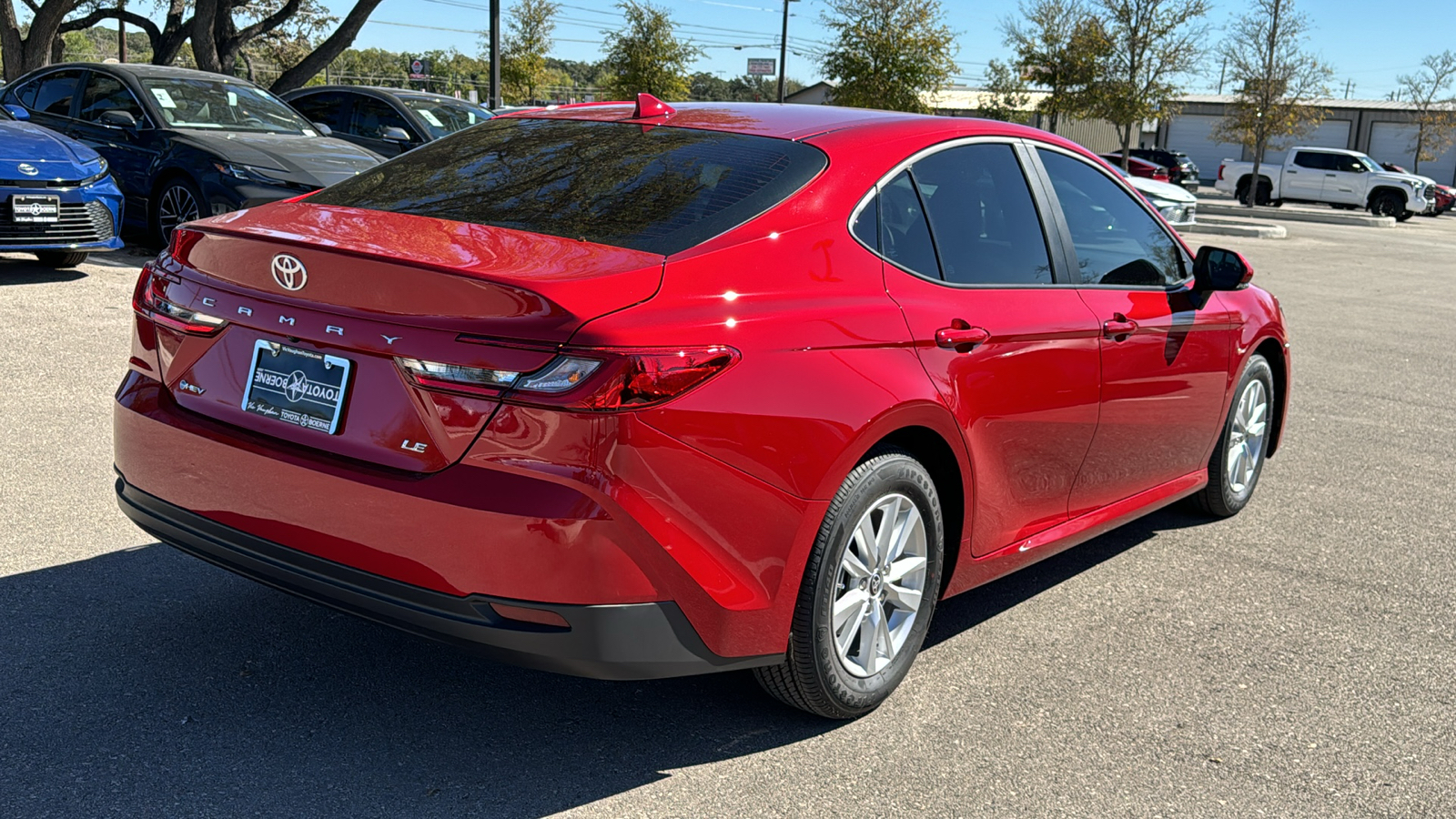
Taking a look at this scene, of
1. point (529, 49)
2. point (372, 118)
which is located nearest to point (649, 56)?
point (529, 49)

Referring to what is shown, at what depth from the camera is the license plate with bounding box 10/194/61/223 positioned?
28.2 ft

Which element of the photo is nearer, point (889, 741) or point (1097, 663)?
point (889, 741)

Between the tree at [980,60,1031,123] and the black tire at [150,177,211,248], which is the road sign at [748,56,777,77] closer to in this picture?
the tree at [980,60,1031,123]

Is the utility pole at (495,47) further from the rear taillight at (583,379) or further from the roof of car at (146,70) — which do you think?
the rear taillight at (583,379)

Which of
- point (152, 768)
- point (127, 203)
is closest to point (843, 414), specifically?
point (152, 768)

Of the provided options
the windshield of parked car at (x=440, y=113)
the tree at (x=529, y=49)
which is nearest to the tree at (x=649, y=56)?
the tree at (x=529, y=49)

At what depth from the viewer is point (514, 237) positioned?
3006mm

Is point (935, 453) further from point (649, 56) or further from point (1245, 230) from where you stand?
point (649, 56)

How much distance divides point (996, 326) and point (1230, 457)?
7.59 feet

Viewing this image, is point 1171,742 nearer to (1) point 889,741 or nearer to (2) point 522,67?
(1) point 889,741

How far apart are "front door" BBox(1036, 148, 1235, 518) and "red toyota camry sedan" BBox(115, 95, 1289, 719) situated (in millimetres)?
71

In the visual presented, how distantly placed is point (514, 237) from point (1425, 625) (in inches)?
138

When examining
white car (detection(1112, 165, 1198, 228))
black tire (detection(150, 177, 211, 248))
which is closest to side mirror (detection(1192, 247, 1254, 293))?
black tire (detection(150, 177, 211, 248))

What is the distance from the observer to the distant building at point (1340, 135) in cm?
6041
